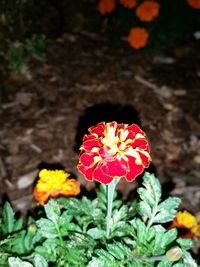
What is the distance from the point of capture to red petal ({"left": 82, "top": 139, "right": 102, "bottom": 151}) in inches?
36.6

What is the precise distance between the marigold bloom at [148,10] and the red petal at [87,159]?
238 cm

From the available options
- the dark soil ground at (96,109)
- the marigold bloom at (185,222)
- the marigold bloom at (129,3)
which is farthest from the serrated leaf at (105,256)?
the marigold bloom at (129,3)

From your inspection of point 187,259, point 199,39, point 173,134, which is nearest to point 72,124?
point 173,134

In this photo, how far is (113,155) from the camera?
897mm

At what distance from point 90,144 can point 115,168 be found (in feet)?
0.38

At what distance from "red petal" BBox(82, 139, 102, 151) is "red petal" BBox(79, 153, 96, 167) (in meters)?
0.02

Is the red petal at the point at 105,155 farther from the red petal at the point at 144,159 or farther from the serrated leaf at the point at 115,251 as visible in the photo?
the serrated leaf at the point at 115,251

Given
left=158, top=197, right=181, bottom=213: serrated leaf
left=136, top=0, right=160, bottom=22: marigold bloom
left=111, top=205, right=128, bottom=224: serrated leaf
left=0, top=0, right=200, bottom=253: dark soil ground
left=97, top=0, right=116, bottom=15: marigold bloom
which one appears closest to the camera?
left=158, top=197, right=181, bottom=213: serrated leaf

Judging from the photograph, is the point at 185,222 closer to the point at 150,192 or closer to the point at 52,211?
the point at 150,192

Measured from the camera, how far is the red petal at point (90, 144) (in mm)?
930

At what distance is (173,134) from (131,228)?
1423mm

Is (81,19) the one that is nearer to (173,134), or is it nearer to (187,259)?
(173,134)

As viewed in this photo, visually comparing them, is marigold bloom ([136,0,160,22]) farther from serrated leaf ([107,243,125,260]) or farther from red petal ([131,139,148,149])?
serrated leaf ([107,243,125,260])

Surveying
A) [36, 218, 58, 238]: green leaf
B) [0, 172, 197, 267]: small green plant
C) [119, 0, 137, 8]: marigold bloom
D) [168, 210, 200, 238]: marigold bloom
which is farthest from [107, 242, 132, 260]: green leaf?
[119, 0, 137, 8]: marigold bloom
